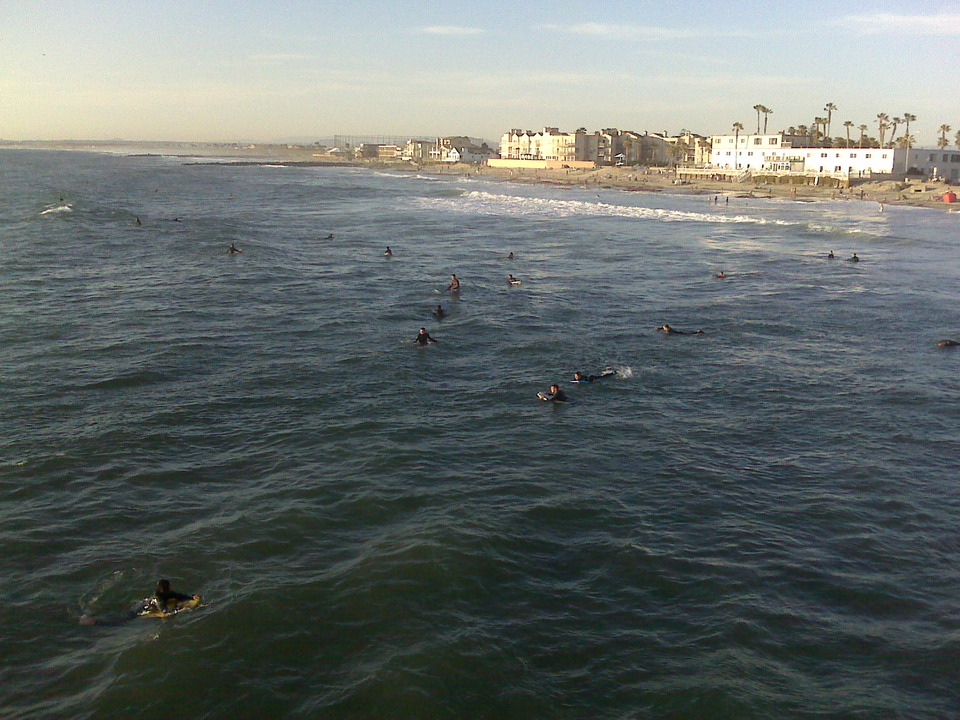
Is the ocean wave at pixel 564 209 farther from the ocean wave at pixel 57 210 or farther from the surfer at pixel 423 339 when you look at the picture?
the surfer at pixel 423 339

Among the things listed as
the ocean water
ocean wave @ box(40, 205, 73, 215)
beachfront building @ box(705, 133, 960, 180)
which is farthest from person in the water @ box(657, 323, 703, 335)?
beachfront building @ box(705, 133, 960, 180)

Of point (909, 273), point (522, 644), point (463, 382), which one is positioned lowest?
point (522, 644)

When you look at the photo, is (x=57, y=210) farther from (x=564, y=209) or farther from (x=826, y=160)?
(x=826, y=160)

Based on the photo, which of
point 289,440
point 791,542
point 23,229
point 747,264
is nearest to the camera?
point 791,542

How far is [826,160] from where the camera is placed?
119562 millimetres

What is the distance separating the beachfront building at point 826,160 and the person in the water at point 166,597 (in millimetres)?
125630

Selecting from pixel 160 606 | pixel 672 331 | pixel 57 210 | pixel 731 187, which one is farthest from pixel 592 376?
pixel 731 187

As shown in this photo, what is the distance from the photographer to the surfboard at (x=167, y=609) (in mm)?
12742

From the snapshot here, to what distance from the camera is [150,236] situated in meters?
57.2

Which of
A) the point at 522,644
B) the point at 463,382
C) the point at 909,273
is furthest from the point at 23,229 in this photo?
the point at 909,273

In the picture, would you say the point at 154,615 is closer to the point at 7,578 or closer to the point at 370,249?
the point at 7,578

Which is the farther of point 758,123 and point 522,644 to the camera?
point 758,123

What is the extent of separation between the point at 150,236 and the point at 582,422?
160 feet

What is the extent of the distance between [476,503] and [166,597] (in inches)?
282
